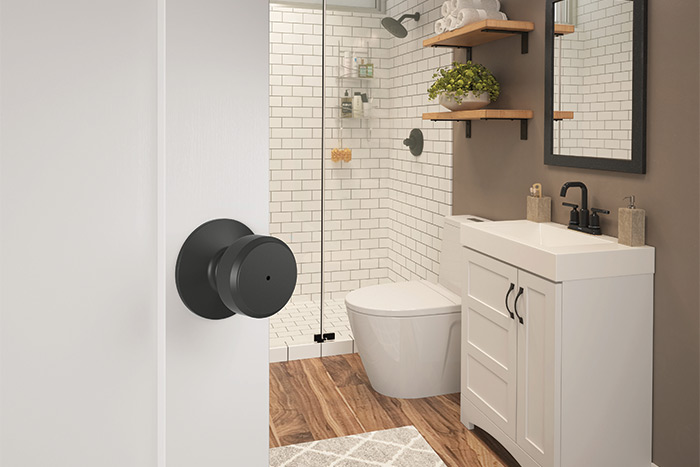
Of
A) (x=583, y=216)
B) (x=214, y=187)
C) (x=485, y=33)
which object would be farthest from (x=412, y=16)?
(x=214, y=187)

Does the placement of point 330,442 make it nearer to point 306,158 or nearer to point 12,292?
point 306,158

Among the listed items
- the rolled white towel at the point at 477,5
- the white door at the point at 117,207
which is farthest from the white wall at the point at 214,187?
the rolled white towel at the point at 477,5

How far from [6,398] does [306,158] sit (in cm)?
372

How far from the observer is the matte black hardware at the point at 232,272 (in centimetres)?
33

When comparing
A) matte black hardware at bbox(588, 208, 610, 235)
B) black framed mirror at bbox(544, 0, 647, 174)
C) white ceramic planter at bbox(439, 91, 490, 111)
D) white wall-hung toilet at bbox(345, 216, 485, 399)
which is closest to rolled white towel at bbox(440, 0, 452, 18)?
white ceramic planter at bbox(439, 91, 490, 111)

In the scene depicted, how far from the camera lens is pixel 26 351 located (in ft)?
1.02

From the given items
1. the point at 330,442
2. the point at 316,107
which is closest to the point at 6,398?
the point at 330,442

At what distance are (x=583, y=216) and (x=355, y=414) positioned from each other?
4.73 feet

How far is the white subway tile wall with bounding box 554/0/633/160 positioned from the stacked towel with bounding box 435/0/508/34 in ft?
1.55

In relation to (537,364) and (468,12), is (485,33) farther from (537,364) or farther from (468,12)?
(537,364)

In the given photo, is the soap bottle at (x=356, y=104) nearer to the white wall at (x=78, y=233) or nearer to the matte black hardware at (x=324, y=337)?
the matte black hardware at (x=324, y=337)

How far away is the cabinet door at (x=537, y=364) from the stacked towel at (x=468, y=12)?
1.41 m

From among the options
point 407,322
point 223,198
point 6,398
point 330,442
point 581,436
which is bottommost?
point 330,442

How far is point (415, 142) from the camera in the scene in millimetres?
4066
